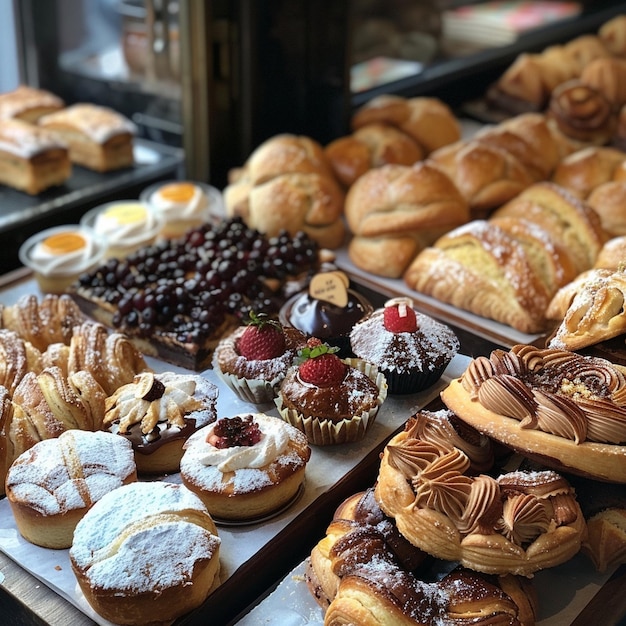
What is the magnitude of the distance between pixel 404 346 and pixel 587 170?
182 cm

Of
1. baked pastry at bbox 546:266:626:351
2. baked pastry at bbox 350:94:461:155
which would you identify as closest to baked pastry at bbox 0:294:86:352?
baked pastry at bbox 546:266:626:351

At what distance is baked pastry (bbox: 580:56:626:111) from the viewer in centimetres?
482

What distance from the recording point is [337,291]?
2619 mm

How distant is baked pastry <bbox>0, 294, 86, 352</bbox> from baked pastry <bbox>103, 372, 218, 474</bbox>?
51 centimetres

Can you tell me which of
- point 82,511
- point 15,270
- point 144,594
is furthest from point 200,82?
point 144,594

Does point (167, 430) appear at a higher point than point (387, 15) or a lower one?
lower

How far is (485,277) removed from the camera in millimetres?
2994

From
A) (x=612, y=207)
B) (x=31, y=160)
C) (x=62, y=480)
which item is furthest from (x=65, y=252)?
(x=612, y=207)

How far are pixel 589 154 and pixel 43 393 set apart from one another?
2761mm

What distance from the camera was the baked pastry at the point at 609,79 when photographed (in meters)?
4.82

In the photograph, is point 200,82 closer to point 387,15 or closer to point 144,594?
point 387,15

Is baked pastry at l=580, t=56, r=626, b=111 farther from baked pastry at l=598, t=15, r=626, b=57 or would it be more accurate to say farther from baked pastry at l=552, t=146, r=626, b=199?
baked pastry at l=552, t=146, r=626, b=199

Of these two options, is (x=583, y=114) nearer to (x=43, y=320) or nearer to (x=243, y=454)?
(x=43, y=320)

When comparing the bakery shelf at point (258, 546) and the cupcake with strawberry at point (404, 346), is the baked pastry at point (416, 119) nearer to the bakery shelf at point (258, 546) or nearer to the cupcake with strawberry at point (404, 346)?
the cupcake with strawberry at point (404, 346)
